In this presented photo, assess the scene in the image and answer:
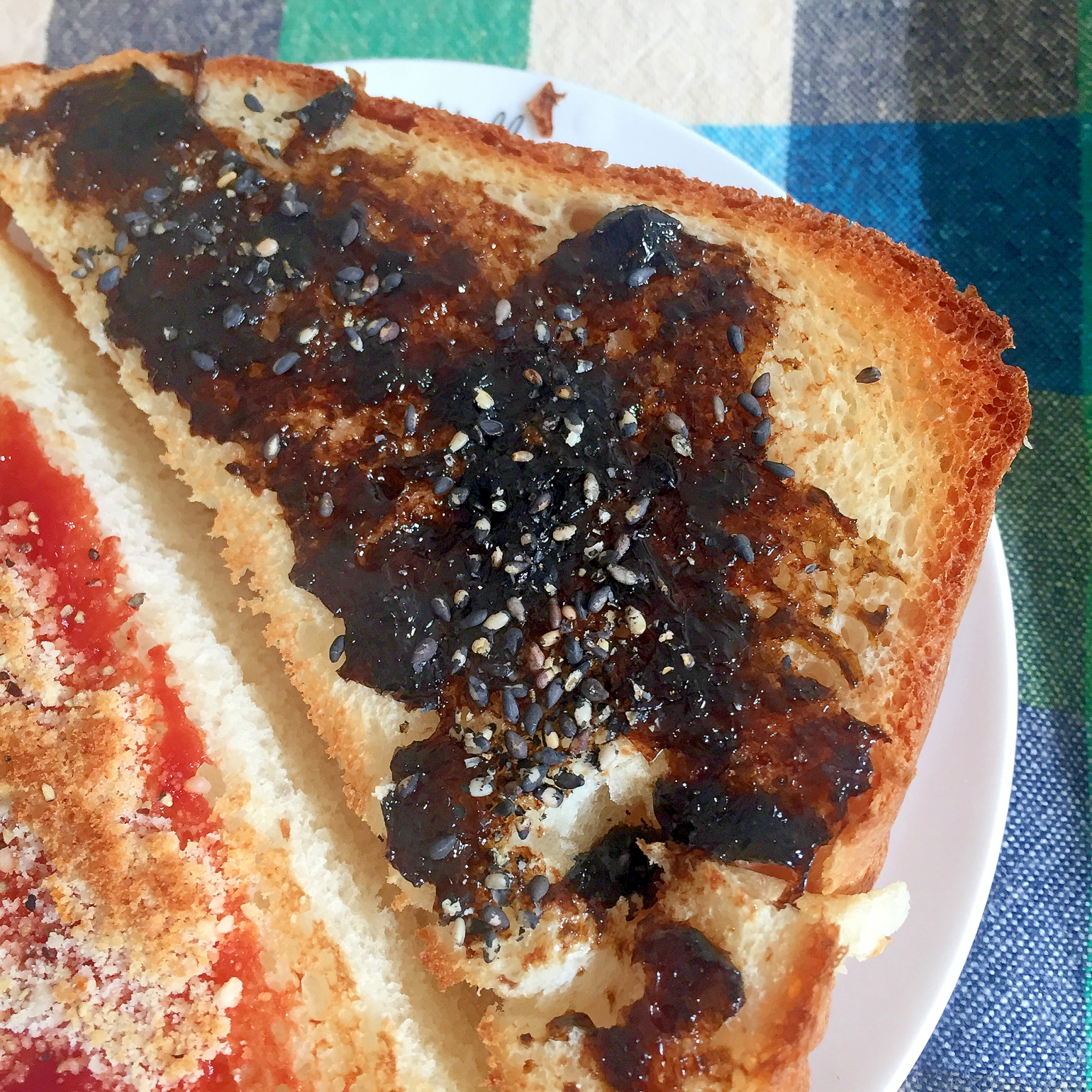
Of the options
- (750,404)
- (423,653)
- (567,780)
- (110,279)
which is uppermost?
(110,279)

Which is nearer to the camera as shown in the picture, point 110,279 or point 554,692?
point 554,692

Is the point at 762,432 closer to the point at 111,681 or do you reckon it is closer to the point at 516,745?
the point at 516,745

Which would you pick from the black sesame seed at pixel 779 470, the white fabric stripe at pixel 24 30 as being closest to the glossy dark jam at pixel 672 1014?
the black sesame seed at pixel 779 470

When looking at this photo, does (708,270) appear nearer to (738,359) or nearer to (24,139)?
(738,359)

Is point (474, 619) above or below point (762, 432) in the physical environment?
below

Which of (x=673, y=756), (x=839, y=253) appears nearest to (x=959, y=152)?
(x=839, y=253)

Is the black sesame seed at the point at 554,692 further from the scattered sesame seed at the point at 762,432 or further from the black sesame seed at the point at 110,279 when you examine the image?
the black sesame seed at the point at 110,279

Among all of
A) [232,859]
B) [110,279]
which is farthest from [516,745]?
[110,279]
